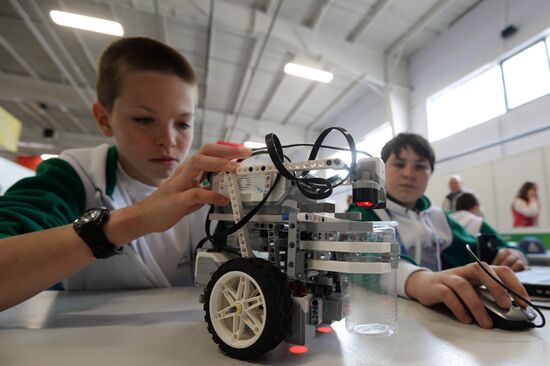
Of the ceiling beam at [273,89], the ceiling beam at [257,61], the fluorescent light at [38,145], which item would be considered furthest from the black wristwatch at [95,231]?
the fluorescent light at [38,145]

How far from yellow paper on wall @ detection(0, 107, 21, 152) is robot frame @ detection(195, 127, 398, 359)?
230 centimetres

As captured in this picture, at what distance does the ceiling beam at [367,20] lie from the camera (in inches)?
119

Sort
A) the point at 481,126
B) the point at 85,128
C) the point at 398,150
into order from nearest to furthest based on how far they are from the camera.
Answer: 1. the point at 398,150
2. the point at 481,126
3. the point at 85,128

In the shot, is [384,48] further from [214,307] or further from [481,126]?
[214,307]

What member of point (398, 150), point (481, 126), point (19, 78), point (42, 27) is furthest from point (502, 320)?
point (19, 78)

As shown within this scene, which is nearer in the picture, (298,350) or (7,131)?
(298,350)

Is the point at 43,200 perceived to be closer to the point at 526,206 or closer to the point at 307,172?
the point at 307,172

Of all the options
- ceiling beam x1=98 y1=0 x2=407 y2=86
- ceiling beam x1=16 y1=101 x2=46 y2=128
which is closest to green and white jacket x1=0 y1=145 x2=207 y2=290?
ceiling beam x1=98 y1=0 x2=407 y2=86

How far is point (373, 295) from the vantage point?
484 millimetres

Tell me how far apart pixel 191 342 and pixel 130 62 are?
65 cm

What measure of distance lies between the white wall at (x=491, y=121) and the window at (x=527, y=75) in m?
0.09

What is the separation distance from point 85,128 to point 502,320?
8.39 metres

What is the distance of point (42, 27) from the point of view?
346 centimetres

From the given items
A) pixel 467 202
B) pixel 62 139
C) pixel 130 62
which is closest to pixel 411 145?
pixel 130 62
